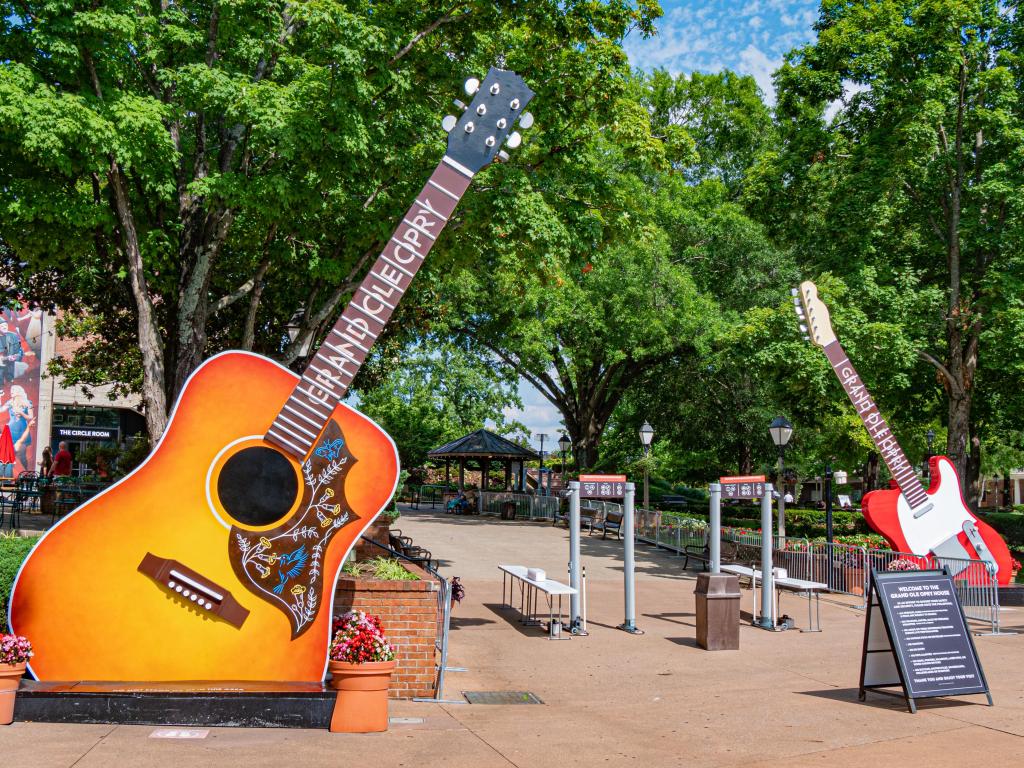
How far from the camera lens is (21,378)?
38875 millimetres

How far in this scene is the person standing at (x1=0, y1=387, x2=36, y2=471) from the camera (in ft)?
126

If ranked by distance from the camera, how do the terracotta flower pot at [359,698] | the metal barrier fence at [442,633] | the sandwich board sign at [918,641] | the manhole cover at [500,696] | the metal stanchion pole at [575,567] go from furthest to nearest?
the metal stanchion pole at [575,567] → the manhole cover at [500,696] → the metal barrier fence at [442,633] → the sandwich board sign at [918,641] → the terracotta flower pot at [359,698]

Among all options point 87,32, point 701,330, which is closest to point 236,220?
point 87,32

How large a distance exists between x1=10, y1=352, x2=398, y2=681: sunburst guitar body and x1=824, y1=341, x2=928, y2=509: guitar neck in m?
11.2

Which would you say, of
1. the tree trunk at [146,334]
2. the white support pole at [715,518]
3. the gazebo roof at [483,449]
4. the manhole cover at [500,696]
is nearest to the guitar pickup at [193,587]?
the manhole cover at [500,696]

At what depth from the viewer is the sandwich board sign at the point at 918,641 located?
8.27 metres

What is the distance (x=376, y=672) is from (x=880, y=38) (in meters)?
20.6

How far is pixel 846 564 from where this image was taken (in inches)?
678

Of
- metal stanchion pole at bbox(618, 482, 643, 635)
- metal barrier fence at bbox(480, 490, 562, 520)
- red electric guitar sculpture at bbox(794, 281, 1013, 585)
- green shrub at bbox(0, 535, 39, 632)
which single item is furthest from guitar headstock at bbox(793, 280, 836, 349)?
metal barrier fence at bbox(480, 490, 562, 520)

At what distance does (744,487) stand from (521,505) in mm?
20909

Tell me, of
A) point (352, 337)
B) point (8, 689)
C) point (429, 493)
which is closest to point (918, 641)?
point (352, 337)

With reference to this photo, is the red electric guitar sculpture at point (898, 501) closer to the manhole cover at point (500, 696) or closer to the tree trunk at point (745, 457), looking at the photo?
the manhole cover at point (500, 696)

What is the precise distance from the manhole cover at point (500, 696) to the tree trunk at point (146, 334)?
5868 mm

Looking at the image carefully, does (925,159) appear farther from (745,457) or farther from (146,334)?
(146,334)
